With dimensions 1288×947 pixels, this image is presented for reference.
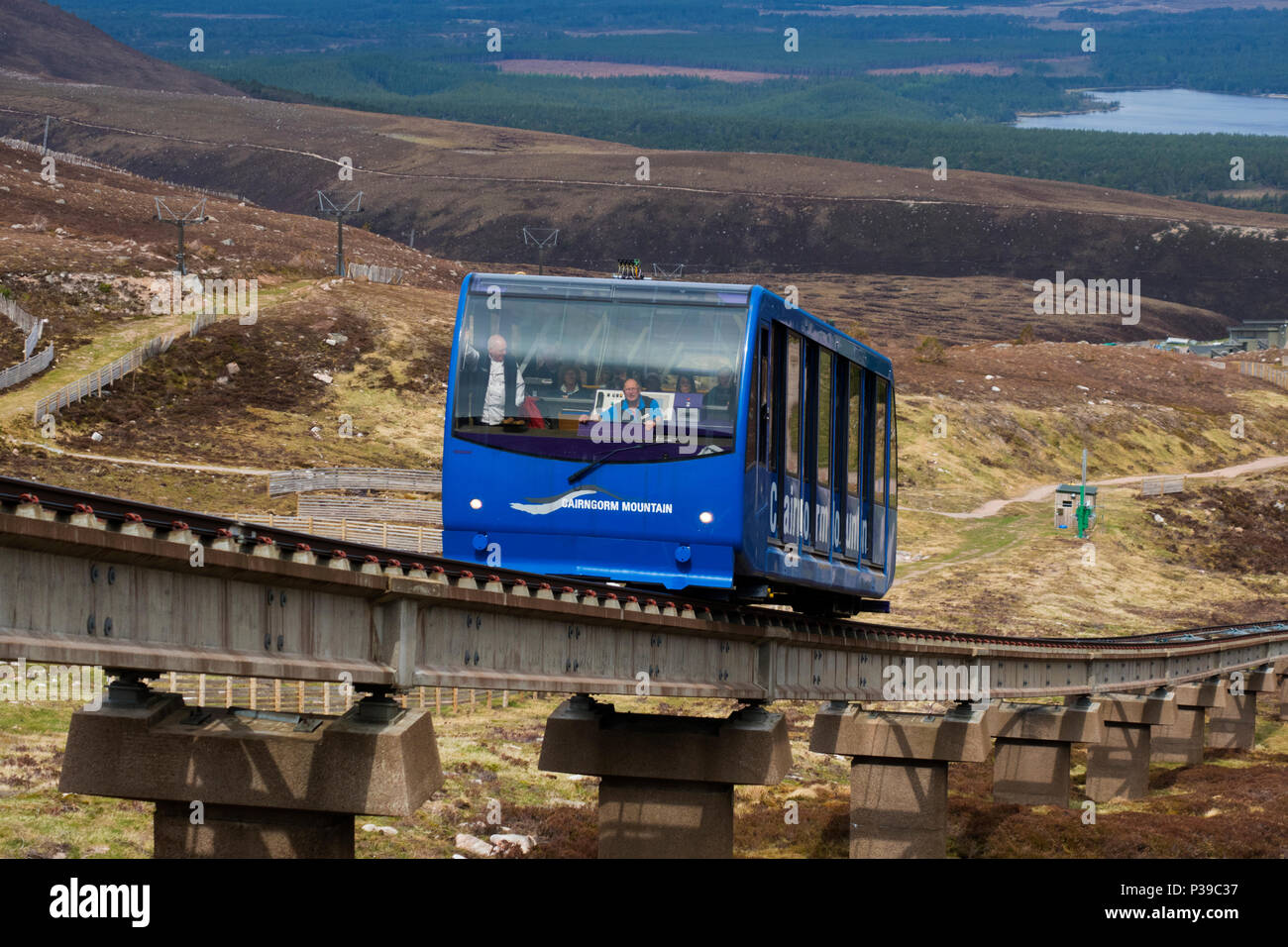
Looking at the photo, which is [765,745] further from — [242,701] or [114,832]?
[242,701]

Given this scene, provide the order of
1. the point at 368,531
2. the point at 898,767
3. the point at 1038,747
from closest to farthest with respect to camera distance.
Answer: the point at 898,767
the point at 1038,747
the point at 368,531

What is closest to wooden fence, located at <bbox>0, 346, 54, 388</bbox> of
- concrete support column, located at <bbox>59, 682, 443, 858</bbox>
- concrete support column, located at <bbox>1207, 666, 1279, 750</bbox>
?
concrete support column, located at <bbox>1207, 666, 1279, 750</bbox>

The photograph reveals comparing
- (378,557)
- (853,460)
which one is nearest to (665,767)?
(853,460)

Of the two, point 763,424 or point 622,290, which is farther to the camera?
point 622,290

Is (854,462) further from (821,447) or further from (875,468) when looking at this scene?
(821,447)

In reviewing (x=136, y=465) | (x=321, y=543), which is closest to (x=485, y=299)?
(x=321, y=543)

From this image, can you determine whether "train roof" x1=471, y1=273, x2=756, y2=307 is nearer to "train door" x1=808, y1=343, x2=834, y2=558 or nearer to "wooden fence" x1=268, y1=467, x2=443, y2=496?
"train door" x1=808, y1=343, x2=834, y2=558

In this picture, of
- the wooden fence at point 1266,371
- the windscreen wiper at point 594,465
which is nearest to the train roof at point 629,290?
the windscreen wiper at point 594,465
